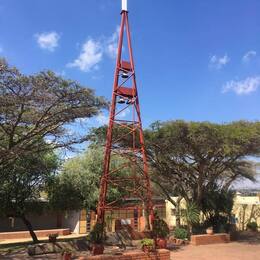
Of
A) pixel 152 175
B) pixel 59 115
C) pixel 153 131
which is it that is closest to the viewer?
pixel 59 115

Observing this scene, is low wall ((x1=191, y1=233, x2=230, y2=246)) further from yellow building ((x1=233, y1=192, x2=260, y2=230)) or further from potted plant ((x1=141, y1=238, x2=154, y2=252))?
yellow building ((x1=233, y1=192, x2=260, y2=230))

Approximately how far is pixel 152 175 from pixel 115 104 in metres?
11.1

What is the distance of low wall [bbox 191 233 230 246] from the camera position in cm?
2134

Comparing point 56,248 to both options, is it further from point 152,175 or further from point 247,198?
point 247,198

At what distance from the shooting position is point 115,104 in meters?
17.4

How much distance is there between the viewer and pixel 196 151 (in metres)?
22.9

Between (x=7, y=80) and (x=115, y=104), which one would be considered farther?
(x=115, y=104)

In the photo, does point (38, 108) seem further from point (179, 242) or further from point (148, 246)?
point (179, 242)

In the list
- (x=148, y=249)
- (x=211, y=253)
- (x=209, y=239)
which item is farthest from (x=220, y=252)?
(x=148, y=249)

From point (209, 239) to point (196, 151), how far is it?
16.0 ft

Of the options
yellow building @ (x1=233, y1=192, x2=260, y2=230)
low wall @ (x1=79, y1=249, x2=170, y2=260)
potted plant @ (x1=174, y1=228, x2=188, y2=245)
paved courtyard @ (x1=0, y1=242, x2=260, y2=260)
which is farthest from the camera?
yellow building @ (x1=233, y1=192, x2=260, y2=230)

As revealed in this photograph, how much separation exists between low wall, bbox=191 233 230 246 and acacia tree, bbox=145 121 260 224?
2.82 metres

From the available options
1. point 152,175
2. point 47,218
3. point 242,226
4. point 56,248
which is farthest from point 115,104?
point 47,218

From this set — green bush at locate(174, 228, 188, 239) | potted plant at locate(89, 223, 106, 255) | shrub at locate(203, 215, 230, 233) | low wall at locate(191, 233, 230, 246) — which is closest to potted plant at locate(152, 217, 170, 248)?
potted plant at locate(89, 223, 106, 255)
